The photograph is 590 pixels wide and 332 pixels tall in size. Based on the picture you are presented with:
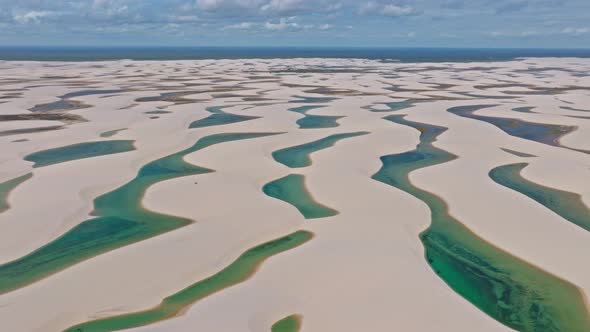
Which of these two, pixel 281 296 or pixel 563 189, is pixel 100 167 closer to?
pixel 281 296

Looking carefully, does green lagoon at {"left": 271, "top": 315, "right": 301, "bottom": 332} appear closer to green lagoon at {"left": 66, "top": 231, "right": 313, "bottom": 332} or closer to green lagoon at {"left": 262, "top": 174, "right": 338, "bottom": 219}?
green lagoon at {"left": 66, "top": 231, "right": 313, "bottom": 332}

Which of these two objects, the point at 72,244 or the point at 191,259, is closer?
the point at 191,259

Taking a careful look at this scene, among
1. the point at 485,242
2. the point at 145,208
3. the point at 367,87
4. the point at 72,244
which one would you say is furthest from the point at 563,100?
the point at 72,244

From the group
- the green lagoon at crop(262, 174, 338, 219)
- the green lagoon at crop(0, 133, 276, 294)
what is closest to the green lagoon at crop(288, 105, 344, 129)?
the green lagoon at crop(262, 174, 338, 219)

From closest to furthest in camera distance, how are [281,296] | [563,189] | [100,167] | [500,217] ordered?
[281,296] < [500,217] < [563,189] < [100,167]

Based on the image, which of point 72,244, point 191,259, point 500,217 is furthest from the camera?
point 500,217

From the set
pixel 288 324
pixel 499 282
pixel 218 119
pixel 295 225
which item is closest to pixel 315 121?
pixel 218 119
